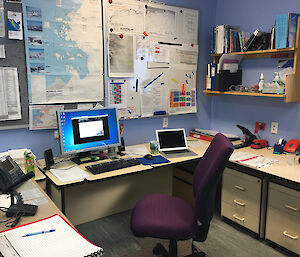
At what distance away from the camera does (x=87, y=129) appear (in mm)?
2543

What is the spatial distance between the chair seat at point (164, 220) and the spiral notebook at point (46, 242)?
61cm

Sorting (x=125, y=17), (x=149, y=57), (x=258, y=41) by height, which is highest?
(x=125, y=17)

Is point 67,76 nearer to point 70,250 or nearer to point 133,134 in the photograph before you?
point 133,134

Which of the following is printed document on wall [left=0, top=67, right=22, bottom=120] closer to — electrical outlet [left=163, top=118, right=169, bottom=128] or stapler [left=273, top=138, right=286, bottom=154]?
electrical outlet [left=163, top=118, right=169, bottom=128]

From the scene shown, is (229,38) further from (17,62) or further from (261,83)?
(17,62)

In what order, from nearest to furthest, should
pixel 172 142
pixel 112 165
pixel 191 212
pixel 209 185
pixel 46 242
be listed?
1. pixel 46 242
2. pixel 209 185
3. pixel 191 212
4. pixel 112 165
5. pixel 172 142

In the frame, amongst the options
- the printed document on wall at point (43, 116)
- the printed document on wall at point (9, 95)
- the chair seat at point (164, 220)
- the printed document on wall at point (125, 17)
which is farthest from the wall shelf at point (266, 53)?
the printed document on wall at point (9, 95)

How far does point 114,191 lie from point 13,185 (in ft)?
4.48

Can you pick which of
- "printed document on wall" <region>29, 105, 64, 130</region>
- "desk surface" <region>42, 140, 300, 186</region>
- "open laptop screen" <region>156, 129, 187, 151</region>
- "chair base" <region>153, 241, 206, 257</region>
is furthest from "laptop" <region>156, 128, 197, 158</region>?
"printed document on wall" <region>29, 105, 64, 130</region>

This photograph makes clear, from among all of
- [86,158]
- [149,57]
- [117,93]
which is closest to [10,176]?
[86,158]

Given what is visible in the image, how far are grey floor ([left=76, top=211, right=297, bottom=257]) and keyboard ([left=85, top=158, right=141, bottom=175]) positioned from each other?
0.73 metres

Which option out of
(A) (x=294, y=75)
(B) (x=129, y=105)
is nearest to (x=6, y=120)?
(B) (x=129, y=105)

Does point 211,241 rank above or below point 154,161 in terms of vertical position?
below

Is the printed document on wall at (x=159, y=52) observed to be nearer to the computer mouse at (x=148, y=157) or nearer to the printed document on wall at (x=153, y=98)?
the printed document on wall at (x=153, y=98)
